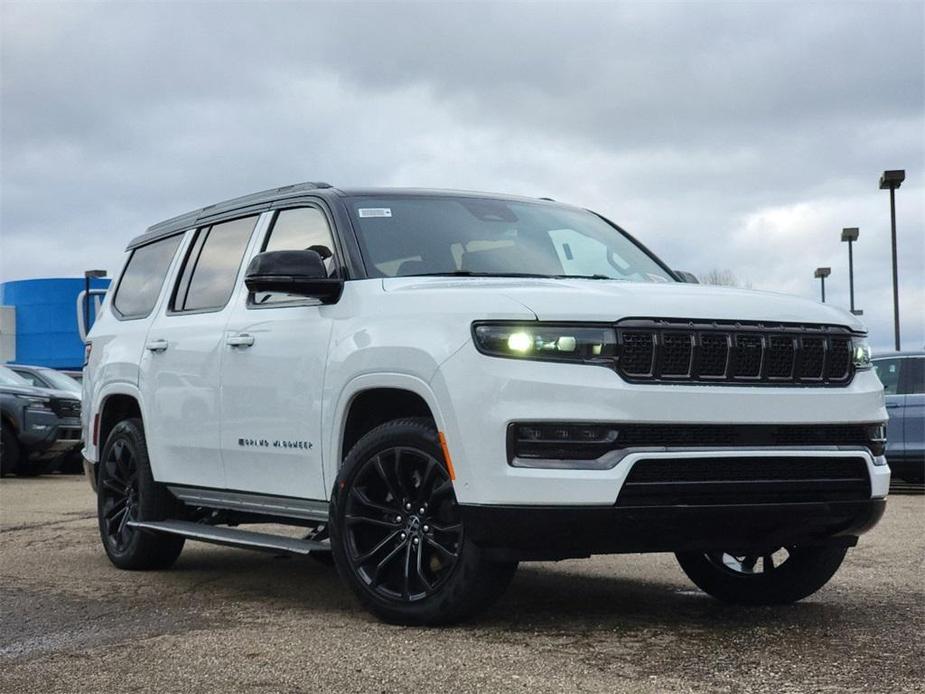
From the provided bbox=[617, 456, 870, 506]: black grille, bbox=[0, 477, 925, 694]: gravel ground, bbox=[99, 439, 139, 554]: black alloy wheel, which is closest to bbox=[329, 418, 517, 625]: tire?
bbox=[0, 477, 925, 694]: gravel ground

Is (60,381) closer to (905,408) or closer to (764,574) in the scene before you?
(905,408)

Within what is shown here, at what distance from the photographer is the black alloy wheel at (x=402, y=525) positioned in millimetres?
5406

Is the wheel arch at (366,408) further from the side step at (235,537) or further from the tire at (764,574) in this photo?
the tire at (764,574)

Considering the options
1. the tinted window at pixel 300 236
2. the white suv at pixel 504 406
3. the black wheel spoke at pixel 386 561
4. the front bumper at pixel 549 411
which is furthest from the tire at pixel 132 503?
the front bumper at pixel 549 411

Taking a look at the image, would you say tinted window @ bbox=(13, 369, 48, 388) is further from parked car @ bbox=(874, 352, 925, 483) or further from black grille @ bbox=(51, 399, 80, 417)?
parked car @ bbox=(874, 352, 925, 483)

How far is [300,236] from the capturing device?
268 inches

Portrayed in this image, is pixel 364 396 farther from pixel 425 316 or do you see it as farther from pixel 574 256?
pixel 574 256

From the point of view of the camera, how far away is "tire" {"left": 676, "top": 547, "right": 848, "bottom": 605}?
6.26 metres

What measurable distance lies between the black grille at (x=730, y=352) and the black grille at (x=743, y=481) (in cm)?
31

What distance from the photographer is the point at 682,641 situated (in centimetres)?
532

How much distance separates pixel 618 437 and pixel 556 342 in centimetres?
41

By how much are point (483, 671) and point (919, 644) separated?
5.79 ft

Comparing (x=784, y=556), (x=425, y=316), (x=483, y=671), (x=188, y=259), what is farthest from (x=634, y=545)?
(x=188, y=259)

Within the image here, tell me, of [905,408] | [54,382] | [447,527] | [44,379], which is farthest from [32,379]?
[447,527]
